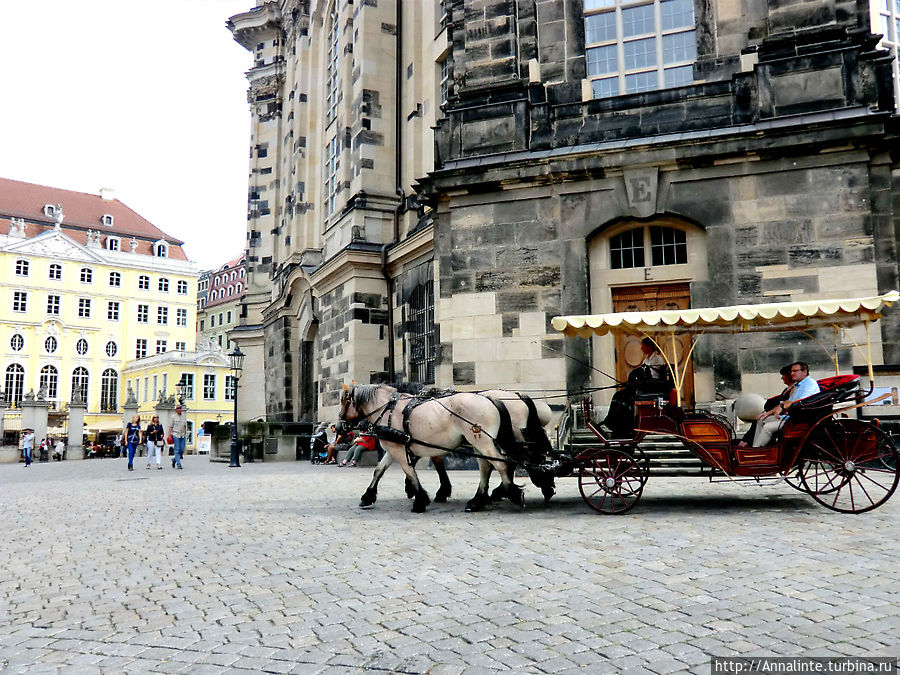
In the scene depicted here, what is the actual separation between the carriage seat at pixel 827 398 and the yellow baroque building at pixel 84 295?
215 feet

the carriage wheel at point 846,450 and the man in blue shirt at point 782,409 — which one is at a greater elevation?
the man in blue shirt at point 782,409

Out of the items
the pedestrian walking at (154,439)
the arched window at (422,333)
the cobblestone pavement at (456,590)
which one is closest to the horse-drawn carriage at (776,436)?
the cobblestone pavement at (456,590)

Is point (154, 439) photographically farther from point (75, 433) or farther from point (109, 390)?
point (109, 390)

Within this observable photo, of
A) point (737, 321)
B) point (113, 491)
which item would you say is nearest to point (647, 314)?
point (737, 321)

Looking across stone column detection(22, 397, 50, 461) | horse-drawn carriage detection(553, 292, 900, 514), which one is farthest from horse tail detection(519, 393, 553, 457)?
stone column detection(22, 397, 50, 461)

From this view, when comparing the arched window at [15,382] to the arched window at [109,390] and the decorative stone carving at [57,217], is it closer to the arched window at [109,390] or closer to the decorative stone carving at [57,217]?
the arched window at [109,390]

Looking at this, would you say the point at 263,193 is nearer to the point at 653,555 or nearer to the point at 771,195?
the point at 771,195

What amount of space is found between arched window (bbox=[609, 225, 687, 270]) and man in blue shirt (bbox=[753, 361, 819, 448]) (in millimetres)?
6297

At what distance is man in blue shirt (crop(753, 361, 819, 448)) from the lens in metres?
8.24

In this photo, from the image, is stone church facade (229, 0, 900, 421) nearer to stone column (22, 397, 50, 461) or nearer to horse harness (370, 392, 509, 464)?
horse harness (370, 392, 509, 464)

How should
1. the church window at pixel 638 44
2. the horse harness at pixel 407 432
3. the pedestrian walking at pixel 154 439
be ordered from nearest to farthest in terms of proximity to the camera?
the horse harness at pixel 407 432, the church window at pixel 638 44, the pedestrian walking at pixel 154 439

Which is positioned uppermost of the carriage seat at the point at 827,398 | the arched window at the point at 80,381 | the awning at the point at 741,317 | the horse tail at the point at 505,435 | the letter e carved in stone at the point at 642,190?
the letter e carved in stone at the point at 642,190

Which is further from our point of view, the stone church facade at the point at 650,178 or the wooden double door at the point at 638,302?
the wooden double door at the point at 638,302

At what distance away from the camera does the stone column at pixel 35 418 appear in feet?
132
